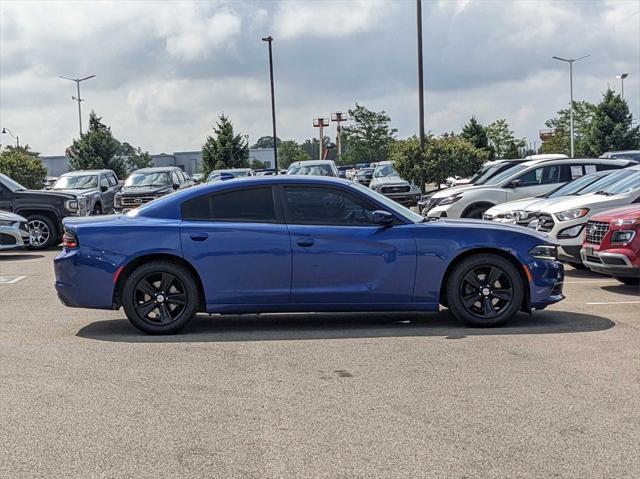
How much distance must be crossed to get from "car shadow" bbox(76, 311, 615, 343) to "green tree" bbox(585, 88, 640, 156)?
47.7 metres

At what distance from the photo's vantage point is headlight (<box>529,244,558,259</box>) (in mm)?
8312

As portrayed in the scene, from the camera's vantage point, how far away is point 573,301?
32.9 feet

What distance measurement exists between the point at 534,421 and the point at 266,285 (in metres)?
3.44

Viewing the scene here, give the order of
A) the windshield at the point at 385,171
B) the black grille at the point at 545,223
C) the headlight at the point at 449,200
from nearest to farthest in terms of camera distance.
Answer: the black grille at the point at 545,223
the headlight at the point at 449,200
the windshield at the point at 385,171

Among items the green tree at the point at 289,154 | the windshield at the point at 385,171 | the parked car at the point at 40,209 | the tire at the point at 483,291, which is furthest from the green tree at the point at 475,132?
the green tree at the point at 289,154

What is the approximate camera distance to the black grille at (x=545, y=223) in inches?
494

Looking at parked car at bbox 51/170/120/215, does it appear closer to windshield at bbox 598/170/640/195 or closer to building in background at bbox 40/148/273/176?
windshield at bbox 598/170/640/195

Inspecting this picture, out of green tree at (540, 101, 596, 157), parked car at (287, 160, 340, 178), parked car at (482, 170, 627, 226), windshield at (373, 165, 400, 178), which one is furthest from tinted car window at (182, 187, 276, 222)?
green tree at (540, 101, 596, 157)

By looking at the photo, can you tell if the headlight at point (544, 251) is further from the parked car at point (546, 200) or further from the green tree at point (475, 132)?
the green tree at point (475, 132)

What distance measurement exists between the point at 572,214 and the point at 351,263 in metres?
5.53

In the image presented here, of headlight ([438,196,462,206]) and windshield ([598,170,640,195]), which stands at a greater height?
windshield ([598,170,640,195])

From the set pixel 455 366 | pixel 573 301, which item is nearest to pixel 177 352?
pixel 455 366

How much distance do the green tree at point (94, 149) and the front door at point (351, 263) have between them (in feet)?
155

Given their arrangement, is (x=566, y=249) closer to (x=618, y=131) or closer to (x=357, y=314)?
(x=357, y=314)
